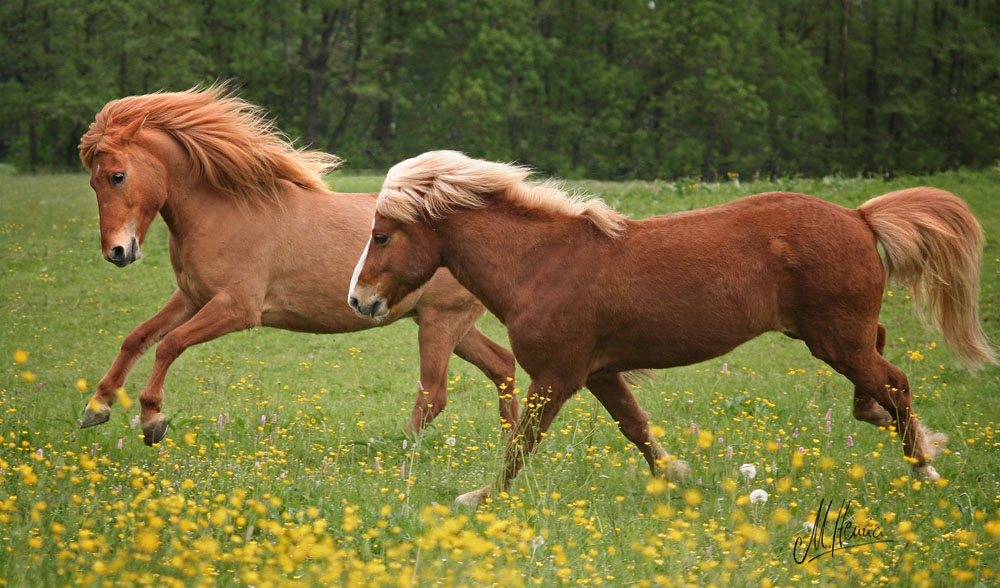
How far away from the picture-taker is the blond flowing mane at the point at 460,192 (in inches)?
213

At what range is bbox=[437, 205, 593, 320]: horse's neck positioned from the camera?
541 centimetres

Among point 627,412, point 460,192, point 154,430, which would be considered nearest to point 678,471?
point 627,412

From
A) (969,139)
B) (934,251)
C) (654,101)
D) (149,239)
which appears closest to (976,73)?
(969,139)

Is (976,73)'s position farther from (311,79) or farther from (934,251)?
(934,251)

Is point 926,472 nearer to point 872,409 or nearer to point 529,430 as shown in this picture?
point 872,409

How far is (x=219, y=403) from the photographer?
8.94 meters

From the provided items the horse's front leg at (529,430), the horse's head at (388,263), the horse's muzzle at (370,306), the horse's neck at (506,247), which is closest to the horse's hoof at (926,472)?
the horse's front leg at (529,430)

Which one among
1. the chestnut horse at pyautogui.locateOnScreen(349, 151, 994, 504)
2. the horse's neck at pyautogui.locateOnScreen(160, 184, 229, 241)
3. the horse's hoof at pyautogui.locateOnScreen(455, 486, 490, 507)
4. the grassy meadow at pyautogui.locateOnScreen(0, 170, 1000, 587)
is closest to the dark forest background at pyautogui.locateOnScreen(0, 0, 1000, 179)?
the grassy meadow at pyautogui.locateOnScreen(0, 170, 1000, 587)

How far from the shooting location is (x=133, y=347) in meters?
6.48

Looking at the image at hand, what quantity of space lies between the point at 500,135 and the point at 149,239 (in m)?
30.8

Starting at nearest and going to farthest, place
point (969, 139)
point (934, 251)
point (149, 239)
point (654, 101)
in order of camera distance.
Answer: point (934, 251), point (149, 239), point (969, 139), point (654, 101)

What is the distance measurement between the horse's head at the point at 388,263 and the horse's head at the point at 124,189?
184 cm

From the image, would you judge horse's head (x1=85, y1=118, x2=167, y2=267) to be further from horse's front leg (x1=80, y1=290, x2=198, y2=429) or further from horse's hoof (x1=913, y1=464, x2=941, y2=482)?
horse's hoof (x1=913, y1=464, x2=941, y2=482)
